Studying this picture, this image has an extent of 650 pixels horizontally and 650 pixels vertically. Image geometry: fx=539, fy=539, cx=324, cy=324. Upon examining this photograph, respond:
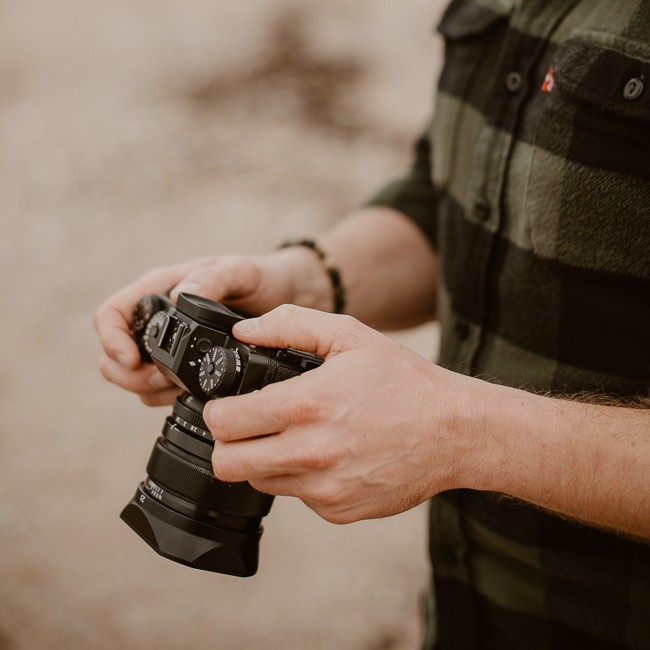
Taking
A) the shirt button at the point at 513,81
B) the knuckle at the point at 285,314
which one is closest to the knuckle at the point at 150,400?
the knuckle at the point at 285,314

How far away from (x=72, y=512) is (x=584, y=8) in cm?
220

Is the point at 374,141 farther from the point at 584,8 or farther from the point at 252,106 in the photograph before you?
the point at 584,8

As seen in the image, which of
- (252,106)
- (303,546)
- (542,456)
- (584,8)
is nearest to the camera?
(542,456)

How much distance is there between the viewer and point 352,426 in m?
0.59

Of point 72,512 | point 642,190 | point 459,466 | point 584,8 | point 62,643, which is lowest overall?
point 62,643

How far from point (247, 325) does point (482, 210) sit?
432 mm

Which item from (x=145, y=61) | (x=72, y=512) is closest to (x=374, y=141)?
(x=145, y=61)

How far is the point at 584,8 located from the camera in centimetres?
74

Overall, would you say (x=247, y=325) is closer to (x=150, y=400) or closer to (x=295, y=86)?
(x=150, y=400)

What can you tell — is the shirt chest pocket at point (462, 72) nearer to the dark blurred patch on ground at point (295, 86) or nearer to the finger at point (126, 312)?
the finger at point (126, 312)

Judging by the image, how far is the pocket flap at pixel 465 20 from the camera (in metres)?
0.89

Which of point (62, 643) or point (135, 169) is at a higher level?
point (135, 169)

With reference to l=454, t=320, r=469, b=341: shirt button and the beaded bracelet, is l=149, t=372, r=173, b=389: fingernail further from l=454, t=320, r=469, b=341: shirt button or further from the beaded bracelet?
l=454, t=320, r=469, b=341: shirt button

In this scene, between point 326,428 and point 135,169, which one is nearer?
point 326,428
